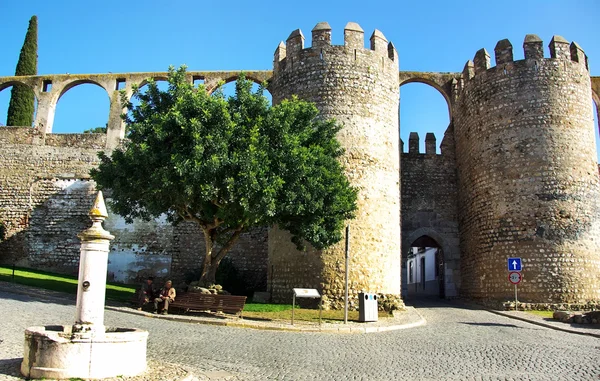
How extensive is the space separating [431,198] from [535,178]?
15.9ft

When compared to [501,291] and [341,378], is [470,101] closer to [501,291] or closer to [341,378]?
[501,291]

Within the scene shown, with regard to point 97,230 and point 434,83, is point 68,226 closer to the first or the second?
point 434,83

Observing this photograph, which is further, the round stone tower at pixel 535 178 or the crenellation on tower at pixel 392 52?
the crenellation on tower at pixel 392 52

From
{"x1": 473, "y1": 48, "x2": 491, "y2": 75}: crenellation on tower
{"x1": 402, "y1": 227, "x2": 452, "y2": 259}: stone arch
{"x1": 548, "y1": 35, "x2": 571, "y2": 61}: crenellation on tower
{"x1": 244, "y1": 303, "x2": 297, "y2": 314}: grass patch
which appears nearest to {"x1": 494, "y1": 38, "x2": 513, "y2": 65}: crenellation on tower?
{"x1": 473, "y1": 48, "x2": 491, "y2": 75}: crenellation on tower

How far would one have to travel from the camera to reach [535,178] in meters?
17.8

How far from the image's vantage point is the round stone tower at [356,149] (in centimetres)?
1600

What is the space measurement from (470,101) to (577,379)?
1539 centimetres

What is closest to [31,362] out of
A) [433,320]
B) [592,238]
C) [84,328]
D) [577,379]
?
[84,328]

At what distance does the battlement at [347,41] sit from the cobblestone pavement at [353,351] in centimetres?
967

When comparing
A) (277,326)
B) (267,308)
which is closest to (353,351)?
(277,326)

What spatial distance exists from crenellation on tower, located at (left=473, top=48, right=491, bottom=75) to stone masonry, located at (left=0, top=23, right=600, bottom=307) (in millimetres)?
81

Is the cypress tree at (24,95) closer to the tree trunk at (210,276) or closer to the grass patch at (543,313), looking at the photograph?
the tree trunk at (210,276)

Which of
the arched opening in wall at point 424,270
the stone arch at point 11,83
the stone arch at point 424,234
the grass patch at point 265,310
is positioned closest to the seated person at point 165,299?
the grass patch at point 265,310

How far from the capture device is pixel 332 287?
15695 mm
